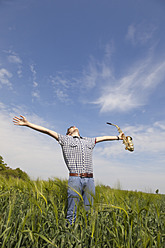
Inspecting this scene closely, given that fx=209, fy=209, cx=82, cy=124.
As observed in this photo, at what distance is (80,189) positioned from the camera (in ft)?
10.1

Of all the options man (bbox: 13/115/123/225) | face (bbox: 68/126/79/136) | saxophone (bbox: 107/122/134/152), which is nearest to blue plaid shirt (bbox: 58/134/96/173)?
man (bbox: 13/115/123/225)

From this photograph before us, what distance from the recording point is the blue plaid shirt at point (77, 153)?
10.6 feet

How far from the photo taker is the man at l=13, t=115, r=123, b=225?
3.06 m

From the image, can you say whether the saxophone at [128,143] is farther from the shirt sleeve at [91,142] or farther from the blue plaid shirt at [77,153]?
the blue plaid shirt at [77,153]

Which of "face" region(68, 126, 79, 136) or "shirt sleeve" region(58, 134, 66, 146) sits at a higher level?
"face" region(68, 126, 79, 136)

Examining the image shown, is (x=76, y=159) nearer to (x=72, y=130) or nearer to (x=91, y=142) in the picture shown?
(x=91, y=142)

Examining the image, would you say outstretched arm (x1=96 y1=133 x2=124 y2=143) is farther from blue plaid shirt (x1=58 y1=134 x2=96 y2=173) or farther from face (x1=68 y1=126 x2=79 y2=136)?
face (x1=68 y1=126 x2=79 y2=136)

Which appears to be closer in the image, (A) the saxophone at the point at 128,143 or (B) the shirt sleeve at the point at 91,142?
(B) the shirt sleeve at the point at 91,142

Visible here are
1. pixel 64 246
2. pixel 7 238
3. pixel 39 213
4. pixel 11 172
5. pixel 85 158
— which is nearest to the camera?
pixel 7 238

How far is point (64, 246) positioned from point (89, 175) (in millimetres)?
1217

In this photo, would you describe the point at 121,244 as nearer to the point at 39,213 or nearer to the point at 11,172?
the point at 39,213

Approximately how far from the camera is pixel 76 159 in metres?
3.28

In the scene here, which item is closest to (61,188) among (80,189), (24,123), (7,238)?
(80,189)

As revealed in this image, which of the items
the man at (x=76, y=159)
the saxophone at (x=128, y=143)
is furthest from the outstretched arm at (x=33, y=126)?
the saxophone at (x=128, y=143)
